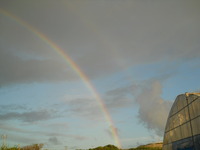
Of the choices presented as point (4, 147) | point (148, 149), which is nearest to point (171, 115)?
point (4, 147)

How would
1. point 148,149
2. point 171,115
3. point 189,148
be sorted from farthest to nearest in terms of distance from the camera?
→ point 148,149 → point 171,115 → point 189,148

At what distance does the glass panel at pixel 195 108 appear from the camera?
24156 millimetres

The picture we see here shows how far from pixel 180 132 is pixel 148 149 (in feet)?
208

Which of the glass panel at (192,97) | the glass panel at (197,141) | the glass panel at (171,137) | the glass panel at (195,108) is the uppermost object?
the glass panel at (192,97)

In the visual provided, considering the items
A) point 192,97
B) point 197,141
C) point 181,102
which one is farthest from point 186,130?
point 192,97

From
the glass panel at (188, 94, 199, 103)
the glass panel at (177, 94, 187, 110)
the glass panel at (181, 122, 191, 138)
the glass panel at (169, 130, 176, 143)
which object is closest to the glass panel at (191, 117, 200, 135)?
the glass panel at (181, 122, 191, 138)

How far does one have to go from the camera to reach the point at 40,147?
92.8 metres

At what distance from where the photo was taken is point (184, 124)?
2795 cm

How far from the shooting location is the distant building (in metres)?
24.7

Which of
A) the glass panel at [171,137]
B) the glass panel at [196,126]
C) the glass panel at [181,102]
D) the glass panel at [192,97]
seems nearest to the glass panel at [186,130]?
the glass panel at [196,126]

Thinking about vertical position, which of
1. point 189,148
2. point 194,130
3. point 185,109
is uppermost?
point 185,109

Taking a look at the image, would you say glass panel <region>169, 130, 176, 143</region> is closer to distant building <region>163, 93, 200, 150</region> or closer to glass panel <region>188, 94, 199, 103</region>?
distant building <region>163, 93, 200, 150</region>

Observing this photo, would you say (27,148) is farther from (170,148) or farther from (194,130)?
(194,130)

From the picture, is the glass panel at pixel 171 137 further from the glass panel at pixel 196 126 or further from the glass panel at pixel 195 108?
the glass panel at pixel 195 108
